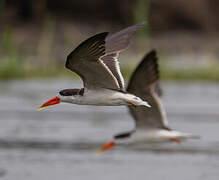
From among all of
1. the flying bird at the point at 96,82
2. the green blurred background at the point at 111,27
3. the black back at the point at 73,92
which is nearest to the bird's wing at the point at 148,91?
the flying bird at the point at 96,82

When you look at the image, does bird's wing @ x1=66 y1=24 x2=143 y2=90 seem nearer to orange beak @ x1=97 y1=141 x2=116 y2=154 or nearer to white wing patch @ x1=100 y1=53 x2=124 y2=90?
white wing patch @ x1=100 y1=53 x2=124 y2=90

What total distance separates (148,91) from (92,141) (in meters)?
2.00

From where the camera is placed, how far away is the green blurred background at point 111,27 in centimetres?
1662

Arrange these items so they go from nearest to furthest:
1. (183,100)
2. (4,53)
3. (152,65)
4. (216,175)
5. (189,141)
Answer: (152,65)
(216,175)
(189,141)
(183,100)
(4,53)

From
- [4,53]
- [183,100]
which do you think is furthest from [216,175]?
[4,53]

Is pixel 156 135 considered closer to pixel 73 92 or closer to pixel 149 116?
pixel 149 116

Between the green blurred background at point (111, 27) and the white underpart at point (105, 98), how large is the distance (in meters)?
9.18

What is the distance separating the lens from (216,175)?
838 cm

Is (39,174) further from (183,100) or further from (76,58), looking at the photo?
(183,100)

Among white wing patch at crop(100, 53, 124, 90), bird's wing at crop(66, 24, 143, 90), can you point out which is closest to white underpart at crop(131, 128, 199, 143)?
bird's wing at crop(66, 24, 143, 90)

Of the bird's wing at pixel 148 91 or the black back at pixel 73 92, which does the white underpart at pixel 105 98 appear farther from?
the bird's wing at pixel 148 91

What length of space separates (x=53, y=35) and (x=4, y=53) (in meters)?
1.69

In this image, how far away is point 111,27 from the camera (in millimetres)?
18594

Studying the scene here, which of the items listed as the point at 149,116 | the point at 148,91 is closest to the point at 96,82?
the point at 148,91
